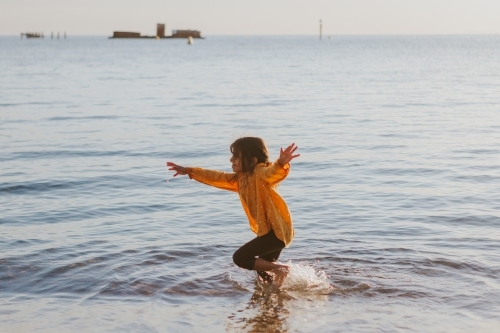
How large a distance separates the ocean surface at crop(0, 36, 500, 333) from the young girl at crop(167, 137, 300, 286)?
18.5 inches

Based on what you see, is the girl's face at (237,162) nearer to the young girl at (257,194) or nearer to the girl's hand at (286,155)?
the young girl at (257,194)

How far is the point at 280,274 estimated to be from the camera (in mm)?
7613

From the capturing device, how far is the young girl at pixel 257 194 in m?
7.04

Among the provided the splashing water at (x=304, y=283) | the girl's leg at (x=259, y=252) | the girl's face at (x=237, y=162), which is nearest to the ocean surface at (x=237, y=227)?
the splashing water at (x=304, y=283)

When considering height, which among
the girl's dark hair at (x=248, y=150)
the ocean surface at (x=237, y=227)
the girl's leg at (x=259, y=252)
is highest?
the girl's dark hair at (x=248, y=150)

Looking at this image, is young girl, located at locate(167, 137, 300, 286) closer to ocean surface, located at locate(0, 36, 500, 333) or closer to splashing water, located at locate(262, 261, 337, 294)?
splashing water, located at locate(262, 261, 337, 294)

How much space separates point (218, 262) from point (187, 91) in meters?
29.3

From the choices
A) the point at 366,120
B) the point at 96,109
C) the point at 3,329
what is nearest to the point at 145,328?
the point at 3,329

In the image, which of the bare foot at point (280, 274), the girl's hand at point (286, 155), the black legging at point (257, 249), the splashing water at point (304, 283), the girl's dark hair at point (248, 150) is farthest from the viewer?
the splashing water at point (304, 283)

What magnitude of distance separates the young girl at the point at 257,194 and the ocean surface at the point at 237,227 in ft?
1.54

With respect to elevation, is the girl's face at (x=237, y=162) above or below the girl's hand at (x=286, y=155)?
below

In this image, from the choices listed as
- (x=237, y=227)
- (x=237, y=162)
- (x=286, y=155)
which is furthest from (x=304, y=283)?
(x=237, y=227)

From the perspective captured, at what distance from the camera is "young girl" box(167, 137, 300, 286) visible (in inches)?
277

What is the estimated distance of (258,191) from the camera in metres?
7.18
